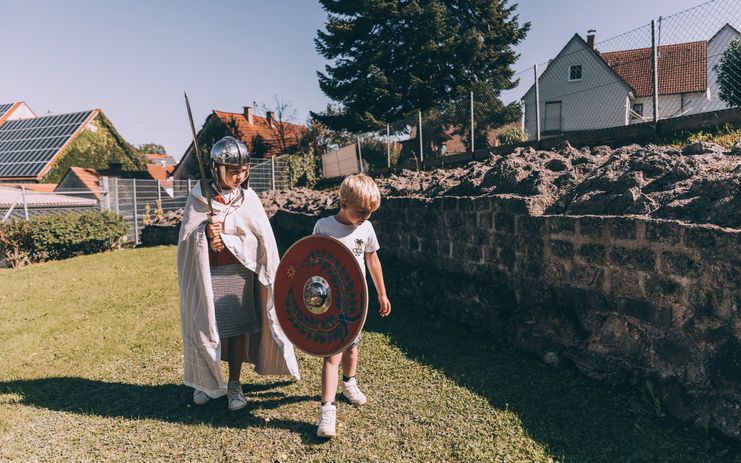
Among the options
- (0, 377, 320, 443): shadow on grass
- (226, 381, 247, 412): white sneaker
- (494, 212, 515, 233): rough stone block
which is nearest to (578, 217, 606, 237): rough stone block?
(494, 212, 515, 233): rough stone block

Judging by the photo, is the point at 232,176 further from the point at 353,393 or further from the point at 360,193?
the point at 353,393

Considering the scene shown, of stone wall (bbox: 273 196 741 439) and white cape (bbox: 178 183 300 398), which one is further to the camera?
white cape (bbox: 178 183 300 398)

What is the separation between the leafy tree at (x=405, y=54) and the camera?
2220cm

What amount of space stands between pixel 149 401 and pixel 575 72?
39.8ft

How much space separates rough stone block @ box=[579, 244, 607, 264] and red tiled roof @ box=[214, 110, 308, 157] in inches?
938

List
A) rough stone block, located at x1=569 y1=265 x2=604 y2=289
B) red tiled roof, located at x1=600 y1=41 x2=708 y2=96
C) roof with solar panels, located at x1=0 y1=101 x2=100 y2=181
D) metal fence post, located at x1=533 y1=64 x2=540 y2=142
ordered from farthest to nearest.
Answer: roof with solar panels, located at x1=0 y1=101 x2=100 y2=181, metal fence post, located at x1=533 y1=64 x2=540 y2=142, red tiled roof, located at x1=600 y1=41 x2=708 y2=96, rough stone block, located at x1=569 y1=265 x2=604 y2=289

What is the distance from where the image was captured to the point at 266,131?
1137 inches

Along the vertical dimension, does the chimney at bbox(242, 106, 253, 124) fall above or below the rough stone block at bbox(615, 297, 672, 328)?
above

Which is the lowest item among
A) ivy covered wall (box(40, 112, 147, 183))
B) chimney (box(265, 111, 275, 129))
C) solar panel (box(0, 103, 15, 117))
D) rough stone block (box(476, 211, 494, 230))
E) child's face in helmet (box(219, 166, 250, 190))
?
rough stone block (box(476, 211, 494, 230))

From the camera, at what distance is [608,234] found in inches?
141

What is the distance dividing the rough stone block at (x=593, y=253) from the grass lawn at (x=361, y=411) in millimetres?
924

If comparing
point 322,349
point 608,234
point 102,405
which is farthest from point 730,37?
point 102,405

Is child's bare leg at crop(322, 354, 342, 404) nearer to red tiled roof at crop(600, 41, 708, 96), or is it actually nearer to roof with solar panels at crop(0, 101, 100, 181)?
red tiled roof at crop(600, 41, 708, 96)

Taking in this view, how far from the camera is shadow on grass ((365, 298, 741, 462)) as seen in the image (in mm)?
2799
